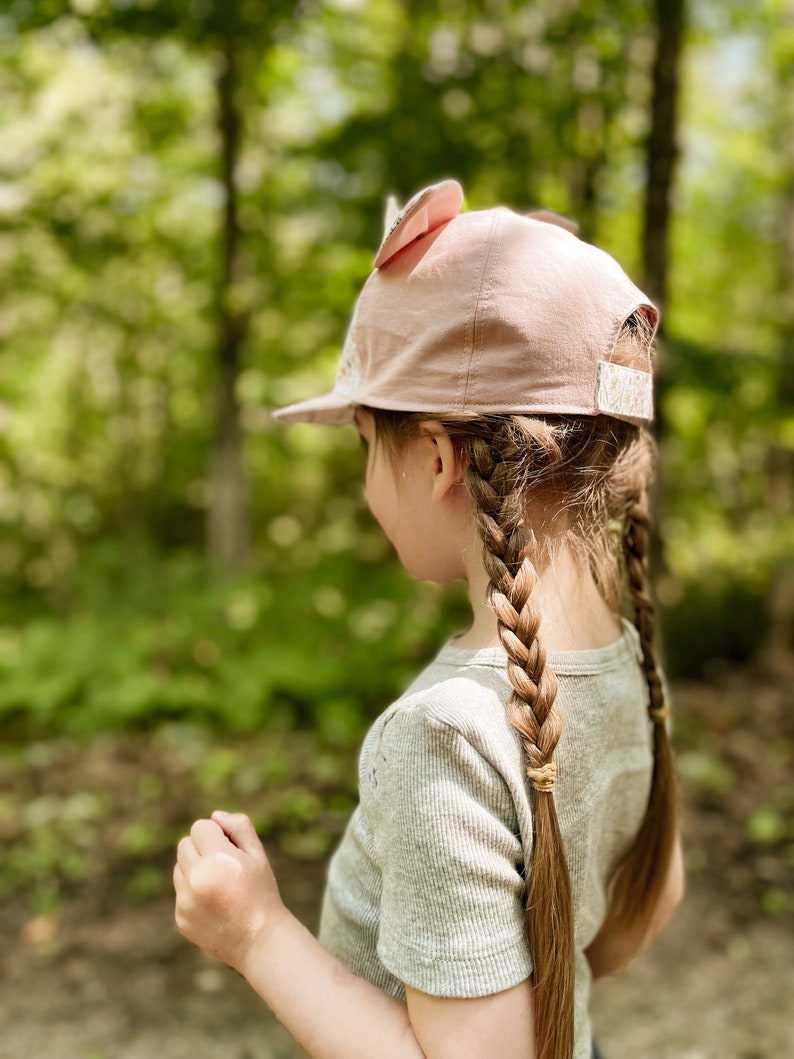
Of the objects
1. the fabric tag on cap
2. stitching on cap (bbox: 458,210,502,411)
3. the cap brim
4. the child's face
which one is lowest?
the child's face

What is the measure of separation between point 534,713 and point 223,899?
0.45 meters

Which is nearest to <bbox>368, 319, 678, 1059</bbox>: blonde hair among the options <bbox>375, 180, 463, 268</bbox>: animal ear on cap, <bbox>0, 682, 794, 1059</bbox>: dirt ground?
<bbox>375, 180, 463, 268</bbox>: animal ear on cap

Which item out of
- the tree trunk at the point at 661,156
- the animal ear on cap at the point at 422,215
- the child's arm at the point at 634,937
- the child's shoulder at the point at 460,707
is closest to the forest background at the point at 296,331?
the tree trunk at the point at 661,156

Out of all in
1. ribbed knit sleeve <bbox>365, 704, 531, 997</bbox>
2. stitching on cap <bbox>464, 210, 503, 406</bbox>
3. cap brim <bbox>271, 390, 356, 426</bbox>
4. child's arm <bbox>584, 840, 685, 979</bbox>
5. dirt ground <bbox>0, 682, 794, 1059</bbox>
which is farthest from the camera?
dirt ground <bbox>0, 682, 794, 1059</bbox>

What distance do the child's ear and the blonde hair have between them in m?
0.01

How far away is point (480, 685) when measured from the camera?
1.00m

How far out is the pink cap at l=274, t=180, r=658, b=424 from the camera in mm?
1043

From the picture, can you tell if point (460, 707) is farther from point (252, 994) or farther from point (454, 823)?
point (252, 994)

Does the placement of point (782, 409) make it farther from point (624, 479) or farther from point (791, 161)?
point (624, 479)

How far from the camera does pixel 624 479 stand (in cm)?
120

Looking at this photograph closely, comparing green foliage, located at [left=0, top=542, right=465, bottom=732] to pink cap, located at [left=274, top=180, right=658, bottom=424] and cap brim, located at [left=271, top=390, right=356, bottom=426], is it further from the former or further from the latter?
pink cap, located at [left=274, top=180, right=658, bottom=424]

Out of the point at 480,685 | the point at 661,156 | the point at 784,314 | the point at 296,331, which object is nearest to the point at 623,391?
the point at 480,685

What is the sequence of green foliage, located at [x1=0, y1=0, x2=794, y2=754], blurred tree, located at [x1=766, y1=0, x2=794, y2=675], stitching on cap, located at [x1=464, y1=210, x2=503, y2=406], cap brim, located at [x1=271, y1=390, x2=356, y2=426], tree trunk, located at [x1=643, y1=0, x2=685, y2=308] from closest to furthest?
stitching on cap, located at [x1=464, y1=210, x2=503, y2=406] < cap brim, located at [x1=271, y1=390, x2=356, y2=426] < tree trunk, located at [x1=643, y1=0, x2=685, y2=308] < green foliage, located at [x1=0, y1=0, x2=794, y2=754] < blurred tree, located at [x1=766, y1=0, x2=794, y2=675]

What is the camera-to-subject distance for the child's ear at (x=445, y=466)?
1080 mm
